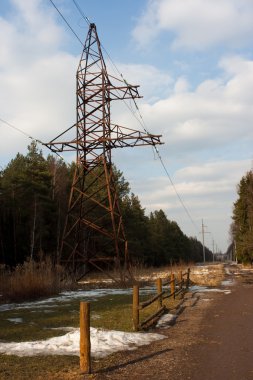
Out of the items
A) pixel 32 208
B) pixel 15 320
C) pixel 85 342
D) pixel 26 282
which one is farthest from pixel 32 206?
pixel 85 342

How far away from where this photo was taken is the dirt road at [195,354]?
7.36 metres

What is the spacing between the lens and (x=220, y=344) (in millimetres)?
9805

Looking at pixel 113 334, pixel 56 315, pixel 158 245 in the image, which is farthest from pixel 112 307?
pixel 158 245

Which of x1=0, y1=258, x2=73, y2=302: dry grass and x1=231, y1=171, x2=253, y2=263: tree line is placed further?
x1=231, y1=171, x2=253, y2=263: tree line

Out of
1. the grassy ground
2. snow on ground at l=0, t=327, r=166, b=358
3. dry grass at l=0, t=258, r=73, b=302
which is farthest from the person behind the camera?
dry grass at l=0, t=258, r=73, b=302

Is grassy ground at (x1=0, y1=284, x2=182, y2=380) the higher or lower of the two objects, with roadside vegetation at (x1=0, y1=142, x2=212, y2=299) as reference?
lower

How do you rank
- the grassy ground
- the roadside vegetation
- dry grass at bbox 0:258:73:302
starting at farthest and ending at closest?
the roadside vegetation, dry grass at bbox 0:258:73:302, the grassy ground

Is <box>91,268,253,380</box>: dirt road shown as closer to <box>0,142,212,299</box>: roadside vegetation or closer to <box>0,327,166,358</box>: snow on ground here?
<box>0,327,166,358</box>: snow on ground

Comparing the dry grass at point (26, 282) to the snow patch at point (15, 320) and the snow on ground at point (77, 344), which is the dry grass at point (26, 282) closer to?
the snow patch at point (15, 320)

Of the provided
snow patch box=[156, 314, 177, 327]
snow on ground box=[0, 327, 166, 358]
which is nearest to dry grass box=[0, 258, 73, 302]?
snow patch box=[156, 314, 177, 327]

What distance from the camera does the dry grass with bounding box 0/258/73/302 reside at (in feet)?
63.1

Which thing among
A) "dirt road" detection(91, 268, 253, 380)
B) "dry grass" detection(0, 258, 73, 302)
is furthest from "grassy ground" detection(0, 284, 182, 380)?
"dry grass" detection(0, 258, 73, 302)

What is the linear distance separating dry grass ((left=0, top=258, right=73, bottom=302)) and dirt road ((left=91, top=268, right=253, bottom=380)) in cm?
787

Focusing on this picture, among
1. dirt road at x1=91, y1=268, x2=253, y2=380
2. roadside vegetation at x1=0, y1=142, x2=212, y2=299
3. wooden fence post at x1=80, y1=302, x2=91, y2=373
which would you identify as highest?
roadside vegetation at x1=0, y1=142, x2=212, y2=299
